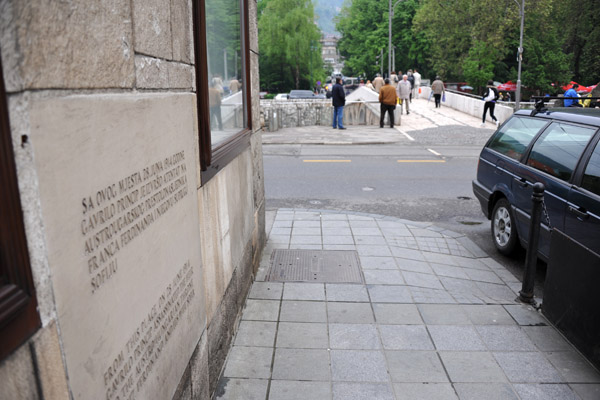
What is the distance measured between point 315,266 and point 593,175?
2.97 metres

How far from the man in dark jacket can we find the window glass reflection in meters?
13.8

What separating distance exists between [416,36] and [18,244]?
61.4 metres

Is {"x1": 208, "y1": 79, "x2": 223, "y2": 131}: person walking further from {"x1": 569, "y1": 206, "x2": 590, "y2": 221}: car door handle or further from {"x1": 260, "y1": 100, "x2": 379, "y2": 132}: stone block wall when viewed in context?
{"x1": 260, "y1": 100, "x2": 379, "y2": 132}: stone block wall

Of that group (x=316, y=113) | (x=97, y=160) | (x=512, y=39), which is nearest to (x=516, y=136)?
(x=97, y=160)

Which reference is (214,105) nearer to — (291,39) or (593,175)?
(593,175)

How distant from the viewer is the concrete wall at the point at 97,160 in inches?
54.2

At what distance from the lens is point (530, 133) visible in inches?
245

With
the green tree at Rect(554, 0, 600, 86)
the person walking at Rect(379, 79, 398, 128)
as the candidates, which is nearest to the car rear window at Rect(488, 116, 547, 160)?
the person walking at Rect(379, 79, 398, 128)

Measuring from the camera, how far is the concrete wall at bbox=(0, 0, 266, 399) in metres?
1.38

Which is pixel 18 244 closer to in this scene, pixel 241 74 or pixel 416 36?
pixel 241 74

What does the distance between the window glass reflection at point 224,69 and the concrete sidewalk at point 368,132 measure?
39.9ft

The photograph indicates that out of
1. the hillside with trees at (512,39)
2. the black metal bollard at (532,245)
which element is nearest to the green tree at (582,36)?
the hillside with trees at (512,39)

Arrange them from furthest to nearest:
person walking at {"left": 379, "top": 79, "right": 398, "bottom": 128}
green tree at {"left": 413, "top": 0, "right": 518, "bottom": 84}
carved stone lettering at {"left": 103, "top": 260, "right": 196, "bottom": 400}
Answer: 1. green tree at {"left": 413, "top": 0, "right": 518, "bottom": 84}
2. person walking at {"left": 379, "top": 79, "right": 398, "bottom": 128}
3. carved stone lettering at {"left": 103, "top": 260, "right": 196, "bottom": 400}

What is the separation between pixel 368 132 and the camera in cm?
1933
